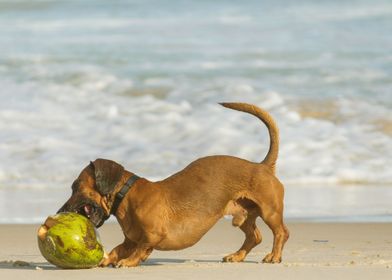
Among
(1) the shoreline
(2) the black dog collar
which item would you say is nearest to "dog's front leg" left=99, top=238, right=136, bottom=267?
(2) the black dog collar

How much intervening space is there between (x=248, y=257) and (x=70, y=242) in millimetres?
1438

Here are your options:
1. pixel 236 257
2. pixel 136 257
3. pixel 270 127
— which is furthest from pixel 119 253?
pixel 270 127

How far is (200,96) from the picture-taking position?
15789 mm

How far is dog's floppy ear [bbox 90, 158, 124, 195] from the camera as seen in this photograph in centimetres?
673

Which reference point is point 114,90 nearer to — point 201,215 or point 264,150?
point 264,150

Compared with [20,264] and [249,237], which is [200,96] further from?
[20,264]

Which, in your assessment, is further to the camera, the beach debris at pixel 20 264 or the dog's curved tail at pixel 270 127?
the dog's curved tail at pixel 270 127

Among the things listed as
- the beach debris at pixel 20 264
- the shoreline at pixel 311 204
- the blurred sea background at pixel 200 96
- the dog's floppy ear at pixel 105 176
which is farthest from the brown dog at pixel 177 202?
the blurred sea background at pixel 200 96

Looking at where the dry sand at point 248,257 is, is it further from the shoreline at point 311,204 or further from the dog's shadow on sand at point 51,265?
the shoreline at point 311,204

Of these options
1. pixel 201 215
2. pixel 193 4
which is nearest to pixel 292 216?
pixel 201 215

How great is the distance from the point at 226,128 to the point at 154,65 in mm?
5630

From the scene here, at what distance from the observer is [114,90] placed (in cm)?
1653

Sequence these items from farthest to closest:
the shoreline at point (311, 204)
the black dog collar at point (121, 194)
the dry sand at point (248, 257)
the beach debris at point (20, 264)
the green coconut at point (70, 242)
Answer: the shoreline at point (311, 204)
the beach debris at point (20, 264)
the black dog collar at point (121, 194)
the green coconut at point (70, 242)
the dry sand at point (248, 257)

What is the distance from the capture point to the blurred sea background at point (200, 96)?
1135 centimetres
